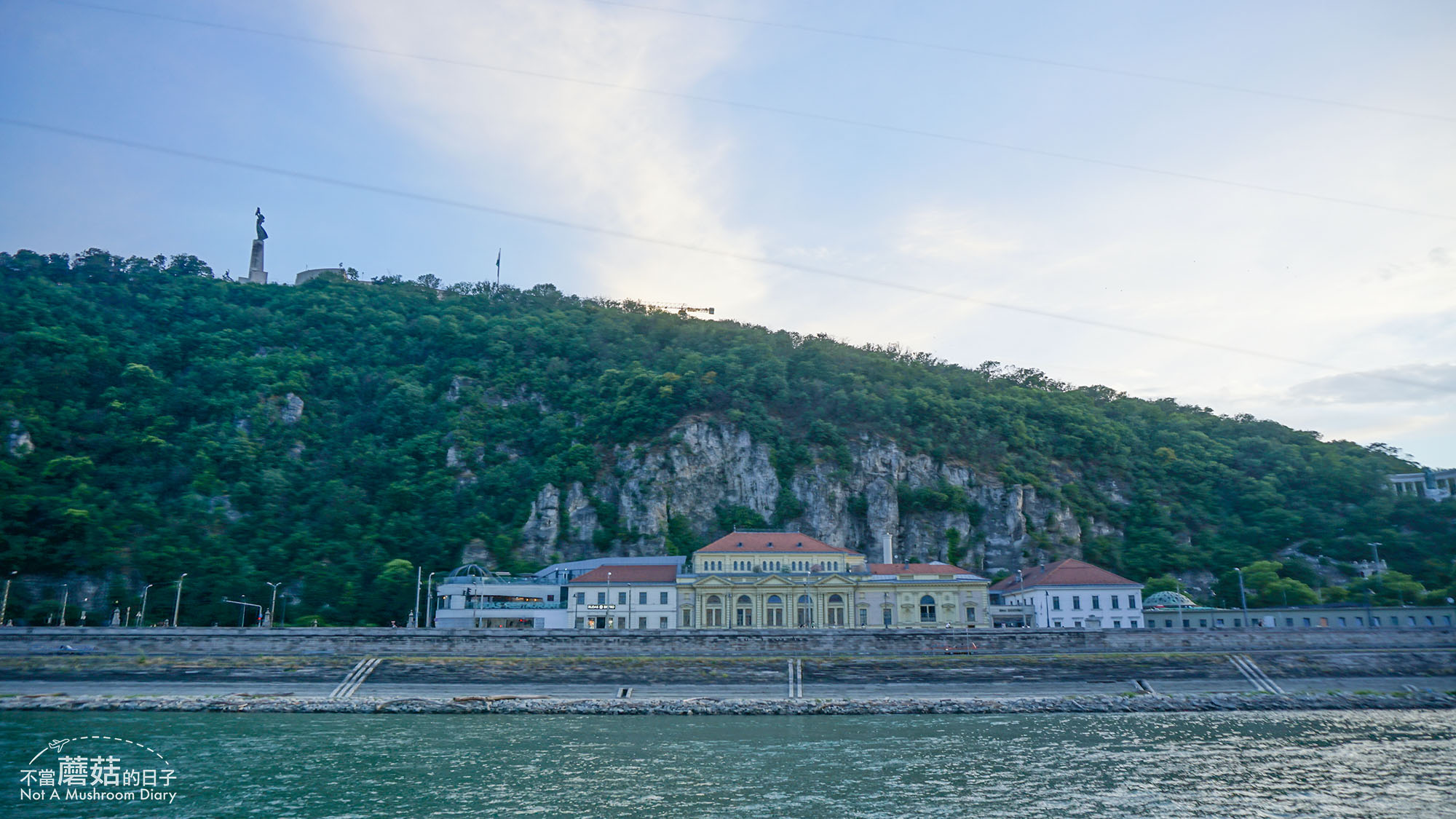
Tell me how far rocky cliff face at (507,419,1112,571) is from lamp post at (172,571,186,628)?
27.4m

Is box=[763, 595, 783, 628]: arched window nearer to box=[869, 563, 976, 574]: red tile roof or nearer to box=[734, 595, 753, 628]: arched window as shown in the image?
box=[734, 595, 753, 628]: arched window

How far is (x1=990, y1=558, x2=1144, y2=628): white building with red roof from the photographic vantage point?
69188 mm

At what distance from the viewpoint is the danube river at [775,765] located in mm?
23750

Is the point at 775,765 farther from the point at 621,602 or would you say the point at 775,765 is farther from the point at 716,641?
the point at 621,602

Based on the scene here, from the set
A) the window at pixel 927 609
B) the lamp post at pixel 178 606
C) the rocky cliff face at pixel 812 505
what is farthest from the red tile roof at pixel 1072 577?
the lamp post at pixel 178 606

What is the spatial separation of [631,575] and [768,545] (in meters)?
11.7

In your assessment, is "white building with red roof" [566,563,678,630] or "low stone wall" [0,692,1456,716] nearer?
"low stone wall" [0,692,1456,716]

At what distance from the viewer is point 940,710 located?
147 feet

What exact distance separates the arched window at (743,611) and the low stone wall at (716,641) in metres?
13.0

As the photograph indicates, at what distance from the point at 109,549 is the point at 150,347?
34037 mm

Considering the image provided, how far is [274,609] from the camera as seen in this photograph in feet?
237

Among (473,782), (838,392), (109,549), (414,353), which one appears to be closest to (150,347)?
(414,353)

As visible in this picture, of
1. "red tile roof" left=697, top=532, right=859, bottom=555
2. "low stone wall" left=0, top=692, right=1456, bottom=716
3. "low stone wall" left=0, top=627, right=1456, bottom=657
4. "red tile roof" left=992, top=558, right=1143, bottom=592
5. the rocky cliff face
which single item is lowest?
"low stone wall" left=0, top=692, right=1456, bottom=716

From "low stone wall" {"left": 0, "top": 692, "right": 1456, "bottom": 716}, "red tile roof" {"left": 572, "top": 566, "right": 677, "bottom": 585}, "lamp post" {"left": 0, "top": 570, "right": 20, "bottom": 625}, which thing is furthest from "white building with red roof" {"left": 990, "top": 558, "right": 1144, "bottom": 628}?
"lamp post" {"left": 0, "top": 570, "right": 20, "bottom": 625}
